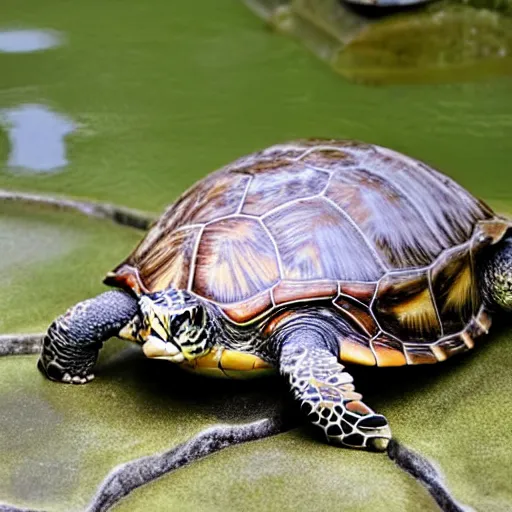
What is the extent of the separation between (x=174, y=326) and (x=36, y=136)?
10.3 ft

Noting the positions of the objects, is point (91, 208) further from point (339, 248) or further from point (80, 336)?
point (339, 248)

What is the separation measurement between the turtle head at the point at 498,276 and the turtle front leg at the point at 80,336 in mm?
1324

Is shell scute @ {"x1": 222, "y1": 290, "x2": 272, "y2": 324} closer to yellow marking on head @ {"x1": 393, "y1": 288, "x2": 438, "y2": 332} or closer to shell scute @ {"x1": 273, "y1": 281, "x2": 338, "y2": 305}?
shell scute @ {"x1": 273, "y1": 281, "x2": 338, "y2": 305}

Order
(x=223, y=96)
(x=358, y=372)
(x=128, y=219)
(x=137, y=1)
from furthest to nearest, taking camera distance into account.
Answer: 1. (x=137, y=1)
2. (x=223, y=96)
3. (x=128, y=219)
4. (x=358, y=372)

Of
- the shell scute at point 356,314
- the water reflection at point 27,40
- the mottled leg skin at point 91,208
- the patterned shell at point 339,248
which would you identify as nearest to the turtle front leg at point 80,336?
the patterned shell at point 339,248

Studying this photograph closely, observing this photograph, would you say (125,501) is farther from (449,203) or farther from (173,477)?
(449,203)

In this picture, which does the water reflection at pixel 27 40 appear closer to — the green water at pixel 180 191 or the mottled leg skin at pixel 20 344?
the green water at pixel 180 191

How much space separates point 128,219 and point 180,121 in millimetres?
1640

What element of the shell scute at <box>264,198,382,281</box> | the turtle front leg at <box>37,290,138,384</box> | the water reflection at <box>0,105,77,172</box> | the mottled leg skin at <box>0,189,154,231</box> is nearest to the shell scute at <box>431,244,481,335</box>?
the shell scute at <box>264,198,382,281</box>

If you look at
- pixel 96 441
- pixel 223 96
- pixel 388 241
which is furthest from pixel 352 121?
pixel 96 441

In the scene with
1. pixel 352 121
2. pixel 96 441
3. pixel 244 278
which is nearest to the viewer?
pixel 96 441

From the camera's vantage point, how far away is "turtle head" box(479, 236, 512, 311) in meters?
2.96

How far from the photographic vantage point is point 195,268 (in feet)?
8.65

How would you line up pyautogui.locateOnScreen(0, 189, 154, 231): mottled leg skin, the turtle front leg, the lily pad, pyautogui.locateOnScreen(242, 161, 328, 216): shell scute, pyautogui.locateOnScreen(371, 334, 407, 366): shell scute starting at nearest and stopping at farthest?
pyautogui.locateOnScreen(371, 334, 407, 366): shell scute < the turtle front leg < pyautogui.locateOnScreen(242, 161, 328, 216): shell scute < pyautogui.locateOnScreen(0, 189, 154, 231): mottled leg skin < the lily pad
